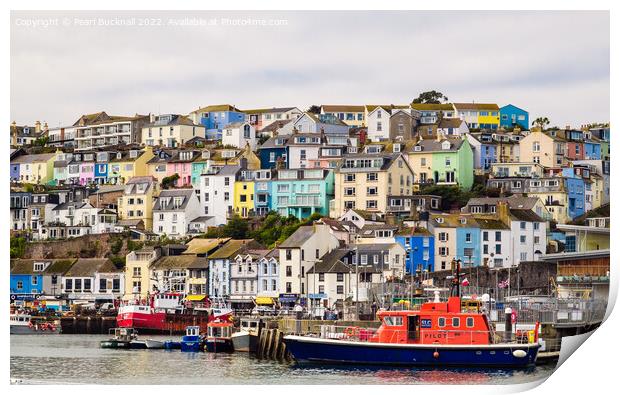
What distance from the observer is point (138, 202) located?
33.3m

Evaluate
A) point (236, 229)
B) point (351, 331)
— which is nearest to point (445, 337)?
point (351, 331)

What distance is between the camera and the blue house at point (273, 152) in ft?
111

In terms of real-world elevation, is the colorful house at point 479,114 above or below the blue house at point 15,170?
above

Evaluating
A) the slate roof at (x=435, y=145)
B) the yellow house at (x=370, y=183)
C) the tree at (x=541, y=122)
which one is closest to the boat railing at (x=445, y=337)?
the yellow house at (x=370, y=183)

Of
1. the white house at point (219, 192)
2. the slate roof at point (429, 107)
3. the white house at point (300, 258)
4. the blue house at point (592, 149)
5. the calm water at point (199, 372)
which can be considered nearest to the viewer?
the calm water at point (199, 372)

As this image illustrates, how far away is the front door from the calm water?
1.64 feet

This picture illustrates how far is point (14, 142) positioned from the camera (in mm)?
37719

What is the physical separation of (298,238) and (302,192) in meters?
4.72

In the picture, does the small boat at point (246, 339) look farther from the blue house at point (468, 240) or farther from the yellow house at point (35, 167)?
the yellow house at point (35, 167)

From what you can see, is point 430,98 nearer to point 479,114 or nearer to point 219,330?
point 479,114

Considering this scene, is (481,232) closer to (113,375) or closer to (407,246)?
(407,246)

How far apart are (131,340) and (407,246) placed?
635 cm

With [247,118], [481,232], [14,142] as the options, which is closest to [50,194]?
[14,142]

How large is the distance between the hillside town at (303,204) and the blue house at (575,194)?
3 cm
